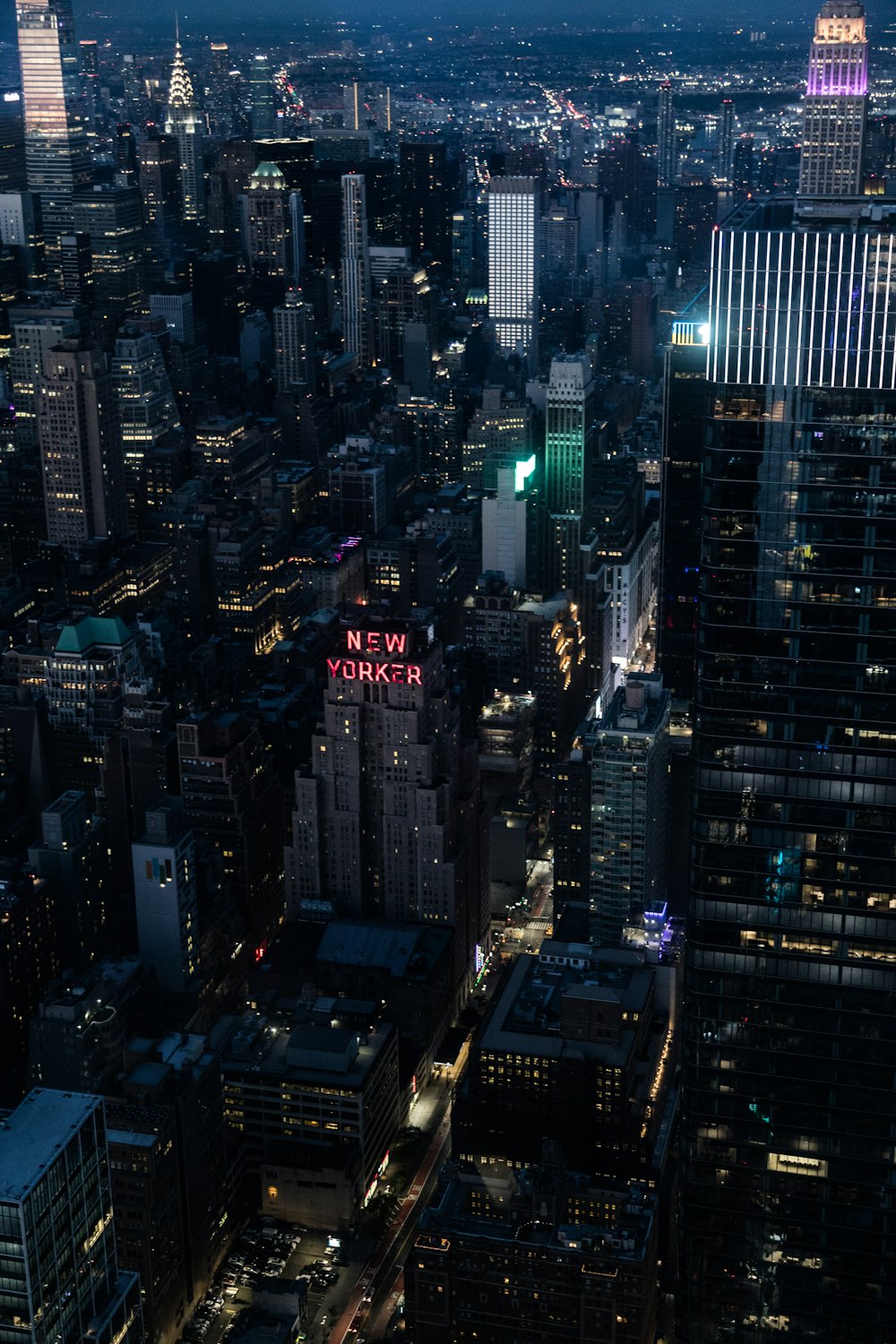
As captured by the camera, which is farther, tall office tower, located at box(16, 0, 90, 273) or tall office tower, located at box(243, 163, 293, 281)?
tall office tower, located at box(243, 163, 293, 281)

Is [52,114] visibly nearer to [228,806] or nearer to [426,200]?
[426,200]

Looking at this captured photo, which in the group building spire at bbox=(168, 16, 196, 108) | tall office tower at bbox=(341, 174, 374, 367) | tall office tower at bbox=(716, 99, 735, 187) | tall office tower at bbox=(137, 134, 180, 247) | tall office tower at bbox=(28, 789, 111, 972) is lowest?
tall office tower at bbox=(28, 789, 111, 972)

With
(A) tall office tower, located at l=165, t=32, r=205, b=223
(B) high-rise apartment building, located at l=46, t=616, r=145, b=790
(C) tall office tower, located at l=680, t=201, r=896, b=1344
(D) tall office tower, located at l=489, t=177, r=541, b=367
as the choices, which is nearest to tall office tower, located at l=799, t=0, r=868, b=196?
(B) high-rise apartment building, located at l=46, t=616, r=145, b=790

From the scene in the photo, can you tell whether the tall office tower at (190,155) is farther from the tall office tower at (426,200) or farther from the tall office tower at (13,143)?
the tall office tower at (426,200)

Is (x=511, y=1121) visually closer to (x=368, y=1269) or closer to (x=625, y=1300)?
(x=368, y=1269)

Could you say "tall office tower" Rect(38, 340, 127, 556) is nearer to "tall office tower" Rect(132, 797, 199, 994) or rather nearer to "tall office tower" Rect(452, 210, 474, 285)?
"tall office tower" Rect(132, 797, 199, 994)

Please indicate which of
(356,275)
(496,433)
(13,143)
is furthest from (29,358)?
(13,143)
